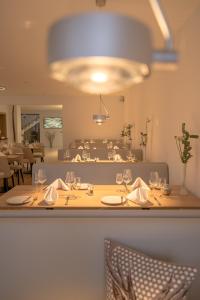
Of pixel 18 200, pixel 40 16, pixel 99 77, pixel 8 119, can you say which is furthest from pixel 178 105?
pixel 8 119

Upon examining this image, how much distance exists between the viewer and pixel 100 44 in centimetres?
54

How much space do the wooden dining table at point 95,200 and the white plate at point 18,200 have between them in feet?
0.09

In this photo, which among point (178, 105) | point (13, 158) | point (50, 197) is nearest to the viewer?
point (50, 197)

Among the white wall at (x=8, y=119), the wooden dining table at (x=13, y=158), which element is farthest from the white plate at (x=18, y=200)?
the white wall at (x=8, y=119)

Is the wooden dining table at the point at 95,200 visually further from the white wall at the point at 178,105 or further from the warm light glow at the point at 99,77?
the warm light glow at the point at 99,77

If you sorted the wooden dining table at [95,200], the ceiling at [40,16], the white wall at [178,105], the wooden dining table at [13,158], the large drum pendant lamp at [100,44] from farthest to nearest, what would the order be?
1. the wooden dining table at [13,158]
2. the white wall at [178,105]
3. the ceiling at [40,16]
4. the wooden dining table at [95,200]
5. the large drum pendant lamp at [100,44]

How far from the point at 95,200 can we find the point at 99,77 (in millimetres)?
1791

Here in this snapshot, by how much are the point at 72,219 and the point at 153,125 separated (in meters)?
3.30

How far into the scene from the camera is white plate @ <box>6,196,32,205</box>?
2223 millimetres

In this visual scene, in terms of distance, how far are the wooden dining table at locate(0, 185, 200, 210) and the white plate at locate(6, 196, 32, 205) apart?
0.03 meters

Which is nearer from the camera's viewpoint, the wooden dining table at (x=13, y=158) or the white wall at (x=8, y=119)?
the wooden dining table at (x=13, y=158)

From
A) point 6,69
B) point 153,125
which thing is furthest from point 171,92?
point 6,69

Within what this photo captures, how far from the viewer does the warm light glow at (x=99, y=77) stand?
2.05 ft

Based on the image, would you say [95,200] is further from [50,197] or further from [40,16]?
[40,16]
